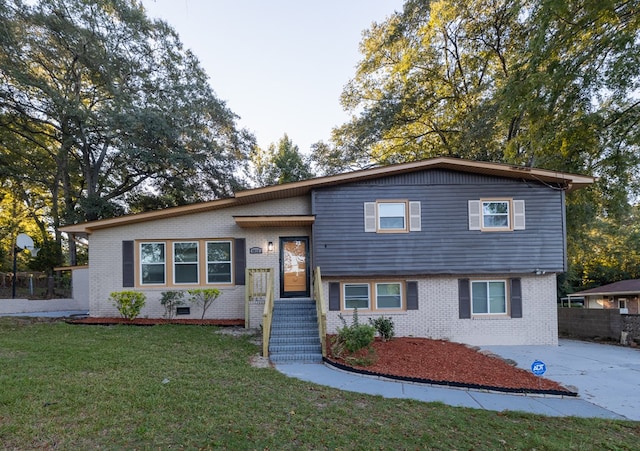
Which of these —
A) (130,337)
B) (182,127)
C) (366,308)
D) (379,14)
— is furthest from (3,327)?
(379,14)

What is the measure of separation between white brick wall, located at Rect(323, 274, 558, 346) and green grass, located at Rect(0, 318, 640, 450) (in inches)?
190

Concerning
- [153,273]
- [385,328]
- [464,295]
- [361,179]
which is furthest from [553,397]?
[153,273]

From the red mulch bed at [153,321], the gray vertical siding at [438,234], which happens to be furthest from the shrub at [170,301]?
the gray vertical siding at [438,234]

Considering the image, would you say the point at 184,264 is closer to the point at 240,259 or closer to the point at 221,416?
the point at 240,259

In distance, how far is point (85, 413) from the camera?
13.4ft

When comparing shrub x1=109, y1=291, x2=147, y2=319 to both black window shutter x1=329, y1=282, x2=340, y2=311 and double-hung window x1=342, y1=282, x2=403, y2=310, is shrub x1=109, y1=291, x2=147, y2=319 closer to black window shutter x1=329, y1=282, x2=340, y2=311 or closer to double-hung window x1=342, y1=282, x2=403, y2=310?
black window shutter x1=329, y1=282, x2=340, y2=311

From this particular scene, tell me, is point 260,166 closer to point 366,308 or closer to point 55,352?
point 366,308

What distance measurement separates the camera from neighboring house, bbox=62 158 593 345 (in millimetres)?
9555

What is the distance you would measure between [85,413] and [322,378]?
345 cm

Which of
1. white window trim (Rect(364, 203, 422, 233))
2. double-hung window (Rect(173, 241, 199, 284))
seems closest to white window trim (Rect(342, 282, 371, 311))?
white window trim (Rect(364, 203, 422, 233))

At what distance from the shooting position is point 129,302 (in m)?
9.86

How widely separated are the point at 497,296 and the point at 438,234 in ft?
8.37

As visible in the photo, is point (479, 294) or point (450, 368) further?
point (479, 294)

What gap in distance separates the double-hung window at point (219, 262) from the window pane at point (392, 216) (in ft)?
15.2
